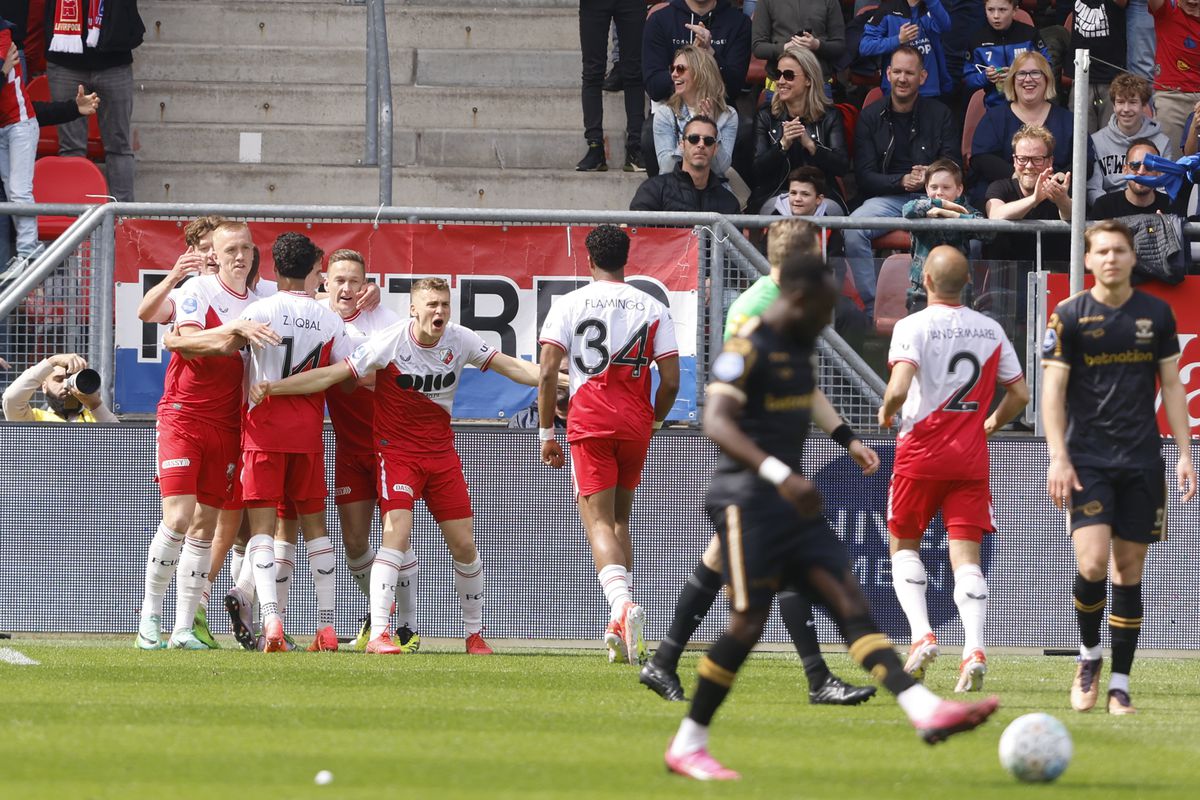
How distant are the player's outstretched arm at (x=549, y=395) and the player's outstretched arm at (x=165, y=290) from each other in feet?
8.22

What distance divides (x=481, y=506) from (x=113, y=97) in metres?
6.20

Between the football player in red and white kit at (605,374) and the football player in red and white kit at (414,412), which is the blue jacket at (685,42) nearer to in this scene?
the football player in red and white kit at (414,412)

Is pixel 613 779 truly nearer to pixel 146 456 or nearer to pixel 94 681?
pixel 94 681

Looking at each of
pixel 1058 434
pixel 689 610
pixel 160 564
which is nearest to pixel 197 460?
pixel 160 564

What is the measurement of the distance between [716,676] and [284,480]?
519 centimetres

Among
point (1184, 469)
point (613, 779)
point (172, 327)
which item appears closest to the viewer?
point (613, 779)

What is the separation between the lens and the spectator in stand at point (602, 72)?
1619 cm

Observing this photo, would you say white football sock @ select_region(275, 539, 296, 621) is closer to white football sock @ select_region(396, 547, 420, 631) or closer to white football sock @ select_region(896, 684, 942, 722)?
white football sock @ select_region(396, 547, 420, 631)

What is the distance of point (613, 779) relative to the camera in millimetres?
5988

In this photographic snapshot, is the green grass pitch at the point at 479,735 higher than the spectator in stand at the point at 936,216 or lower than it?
lower

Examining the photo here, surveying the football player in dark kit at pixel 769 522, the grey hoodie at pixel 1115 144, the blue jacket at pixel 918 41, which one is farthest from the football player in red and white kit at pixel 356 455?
the blue jacket at pixel 918 41

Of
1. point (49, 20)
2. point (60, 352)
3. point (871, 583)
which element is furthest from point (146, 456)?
point (49, 20)

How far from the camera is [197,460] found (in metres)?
10.6

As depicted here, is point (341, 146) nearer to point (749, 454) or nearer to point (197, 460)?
point (197, 460)
